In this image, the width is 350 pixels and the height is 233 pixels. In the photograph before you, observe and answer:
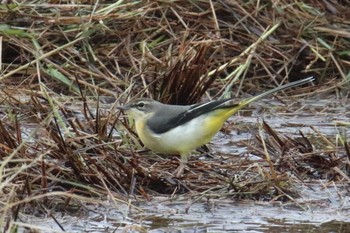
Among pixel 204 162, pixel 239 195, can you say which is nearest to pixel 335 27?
pixel 204 162

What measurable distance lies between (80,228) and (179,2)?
5.38 meters

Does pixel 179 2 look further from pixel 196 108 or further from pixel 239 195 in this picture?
pixel 239 195

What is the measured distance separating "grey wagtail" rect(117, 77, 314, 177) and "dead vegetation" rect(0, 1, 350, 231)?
6.3 inches

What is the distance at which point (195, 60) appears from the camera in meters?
8.98

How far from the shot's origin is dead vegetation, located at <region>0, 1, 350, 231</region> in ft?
22.8

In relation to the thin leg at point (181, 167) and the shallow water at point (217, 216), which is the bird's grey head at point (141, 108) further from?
the shallow water at point (217, 216)

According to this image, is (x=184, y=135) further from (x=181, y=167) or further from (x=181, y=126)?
(x=181, y=167)

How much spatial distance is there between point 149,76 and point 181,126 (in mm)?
2602

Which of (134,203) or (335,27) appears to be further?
(335,27)

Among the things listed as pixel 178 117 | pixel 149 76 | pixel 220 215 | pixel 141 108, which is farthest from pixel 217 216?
pixel 149 76

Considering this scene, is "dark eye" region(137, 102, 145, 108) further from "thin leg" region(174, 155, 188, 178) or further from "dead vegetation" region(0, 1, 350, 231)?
"thin leg" region(174, 155, 188, 178)

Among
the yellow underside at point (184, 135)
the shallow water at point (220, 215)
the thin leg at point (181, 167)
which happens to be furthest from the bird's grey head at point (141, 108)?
the shallow water at point (220, 215)

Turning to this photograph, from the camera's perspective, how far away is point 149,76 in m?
10.0

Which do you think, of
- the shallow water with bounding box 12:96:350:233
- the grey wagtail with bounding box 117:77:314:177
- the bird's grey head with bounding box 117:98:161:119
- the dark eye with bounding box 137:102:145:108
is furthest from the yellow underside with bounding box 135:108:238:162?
the shallow water with bounding box 12:96:350:233
